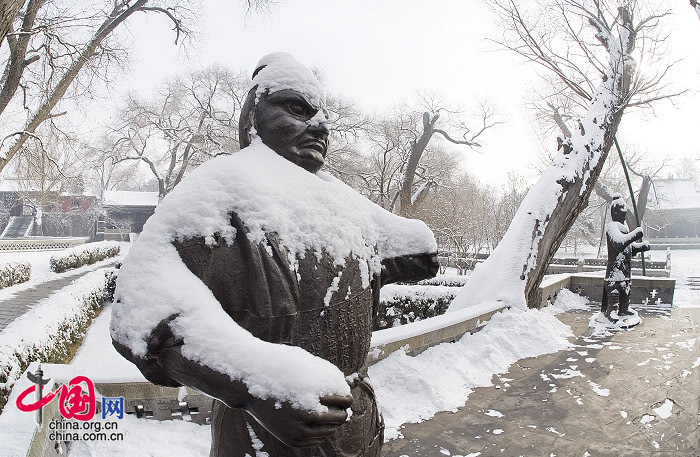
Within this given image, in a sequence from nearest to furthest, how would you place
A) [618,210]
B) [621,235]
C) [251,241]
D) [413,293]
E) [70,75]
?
[251,241] → [621,235] → [413,293] → [618,210] → [70,75]

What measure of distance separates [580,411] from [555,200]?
6.10m

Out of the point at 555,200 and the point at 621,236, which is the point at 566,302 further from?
the point at 555,200

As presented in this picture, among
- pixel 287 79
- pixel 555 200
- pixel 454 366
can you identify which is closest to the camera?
pixel 287 79

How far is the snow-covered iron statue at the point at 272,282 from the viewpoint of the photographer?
1.08 meters

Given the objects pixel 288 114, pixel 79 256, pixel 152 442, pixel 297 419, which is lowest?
pixel 152 442

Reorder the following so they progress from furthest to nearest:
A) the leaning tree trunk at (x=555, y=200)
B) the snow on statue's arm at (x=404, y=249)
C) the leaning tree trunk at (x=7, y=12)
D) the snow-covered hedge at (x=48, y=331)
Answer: the leaning tree trunk at (x=555, y=200)
the leaning tree trunk at (x=7, y=12)
the snow-covered hedge at (x=48, y=331)
the snow on statue's arm at (x=404, y=249)

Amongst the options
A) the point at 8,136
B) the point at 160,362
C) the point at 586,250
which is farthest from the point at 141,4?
the point at 586,250

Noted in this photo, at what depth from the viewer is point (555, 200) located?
405 inches

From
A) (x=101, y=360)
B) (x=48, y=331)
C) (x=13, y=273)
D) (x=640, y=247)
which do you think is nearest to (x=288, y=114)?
(x=48, y=331)

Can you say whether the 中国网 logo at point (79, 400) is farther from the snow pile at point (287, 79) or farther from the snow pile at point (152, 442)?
the snow pile at point (287, 79)

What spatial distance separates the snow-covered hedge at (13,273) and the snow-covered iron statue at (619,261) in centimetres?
1618

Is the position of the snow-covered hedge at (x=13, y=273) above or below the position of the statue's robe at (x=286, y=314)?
below

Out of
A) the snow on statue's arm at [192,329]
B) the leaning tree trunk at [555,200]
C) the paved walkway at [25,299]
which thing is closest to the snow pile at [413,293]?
the leaning tree trunk at [555,200]

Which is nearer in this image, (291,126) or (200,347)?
(200,347)
